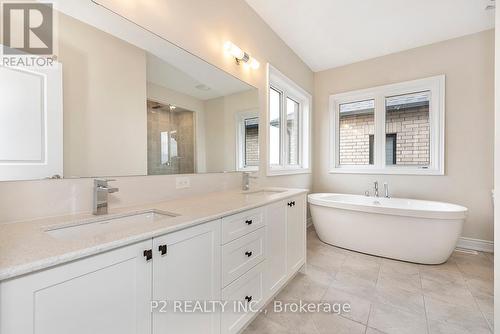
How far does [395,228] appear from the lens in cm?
249

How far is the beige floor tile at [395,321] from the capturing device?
1486 mm

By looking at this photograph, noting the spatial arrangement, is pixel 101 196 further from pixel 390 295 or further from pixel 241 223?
pixel 390 295

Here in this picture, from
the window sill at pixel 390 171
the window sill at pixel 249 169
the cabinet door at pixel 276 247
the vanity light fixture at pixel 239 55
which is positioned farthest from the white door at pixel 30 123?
the window sill at pixel 390 171

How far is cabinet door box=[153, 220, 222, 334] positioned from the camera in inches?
36.8

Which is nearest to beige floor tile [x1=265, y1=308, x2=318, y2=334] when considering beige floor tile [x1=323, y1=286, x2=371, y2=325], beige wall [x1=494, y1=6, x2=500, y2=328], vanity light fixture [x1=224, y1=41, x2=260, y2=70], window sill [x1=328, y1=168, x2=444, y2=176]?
beige floor tile [x1=323, y1=286, x2=371, y2=325]

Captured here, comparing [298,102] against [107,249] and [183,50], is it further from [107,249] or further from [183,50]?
[107,249]

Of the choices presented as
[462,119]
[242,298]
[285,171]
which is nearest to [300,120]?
[285,171]

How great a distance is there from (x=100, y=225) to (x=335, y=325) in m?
1.59

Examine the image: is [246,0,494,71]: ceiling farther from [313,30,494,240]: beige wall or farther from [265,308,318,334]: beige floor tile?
[265,308,318,334]: beige floor tile

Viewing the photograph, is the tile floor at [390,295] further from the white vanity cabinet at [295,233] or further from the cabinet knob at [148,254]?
the cabinet knob at [148,254]

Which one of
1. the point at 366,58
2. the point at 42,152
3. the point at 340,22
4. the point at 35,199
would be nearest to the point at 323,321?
the point at 35,199

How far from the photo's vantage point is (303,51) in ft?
10.8

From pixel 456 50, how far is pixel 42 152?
4309 mm

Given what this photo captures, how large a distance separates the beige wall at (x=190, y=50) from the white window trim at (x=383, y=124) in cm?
123
